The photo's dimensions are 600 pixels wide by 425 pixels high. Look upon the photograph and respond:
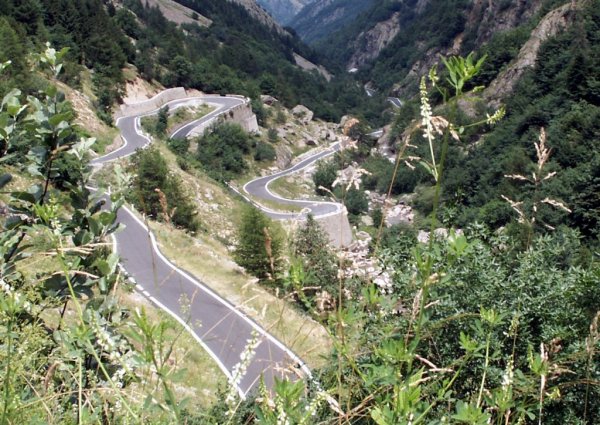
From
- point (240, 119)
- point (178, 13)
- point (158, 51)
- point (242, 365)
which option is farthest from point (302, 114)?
point (242, 365)

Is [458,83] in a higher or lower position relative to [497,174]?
higher

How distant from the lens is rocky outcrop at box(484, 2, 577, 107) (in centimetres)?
6297

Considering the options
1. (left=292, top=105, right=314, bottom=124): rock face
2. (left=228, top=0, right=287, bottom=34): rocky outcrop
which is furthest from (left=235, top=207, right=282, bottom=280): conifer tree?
(left=228, top=0, right=287, bottom=34): rocky outcrop

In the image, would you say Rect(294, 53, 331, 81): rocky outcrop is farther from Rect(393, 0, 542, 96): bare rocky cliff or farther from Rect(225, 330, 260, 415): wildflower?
Rect(225, 330, 260, 415): wildflower

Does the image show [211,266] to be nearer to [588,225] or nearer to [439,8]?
[588,225]

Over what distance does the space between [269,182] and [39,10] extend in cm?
2559

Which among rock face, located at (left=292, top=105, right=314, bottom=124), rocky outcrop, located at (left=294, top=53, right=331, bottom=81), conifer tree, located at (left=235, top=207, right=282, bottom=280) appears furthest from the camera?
rocky outcrop, located at (left=294, top=53, right=331, bottom=81)

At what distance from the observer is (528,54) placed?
211 feet

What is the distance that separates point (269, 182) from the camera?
5209 centimetres

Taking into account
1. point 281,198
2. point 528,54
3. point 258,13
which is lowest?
point 281,198

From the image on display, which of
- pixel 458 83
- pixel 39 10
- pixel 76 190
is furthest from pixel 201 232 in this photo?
pixel 39 10

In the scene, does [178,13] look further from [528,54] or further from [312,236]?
[312,236]

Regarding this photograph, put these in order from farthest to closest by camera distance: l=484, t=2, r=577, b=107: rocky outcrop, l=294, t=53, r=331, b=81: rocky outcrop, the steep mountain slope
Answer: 1. l=294, t=53, r=331, b=81: rocky outcrop
2. the steep mountain slope
3. l=484, t=2, r=577, b=107: rocky outcrop

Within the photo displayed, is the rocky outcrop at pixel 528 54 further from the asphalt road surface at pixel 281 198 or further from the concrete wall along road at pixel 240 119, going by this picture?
the concrete wall along road at pixel 240 119
